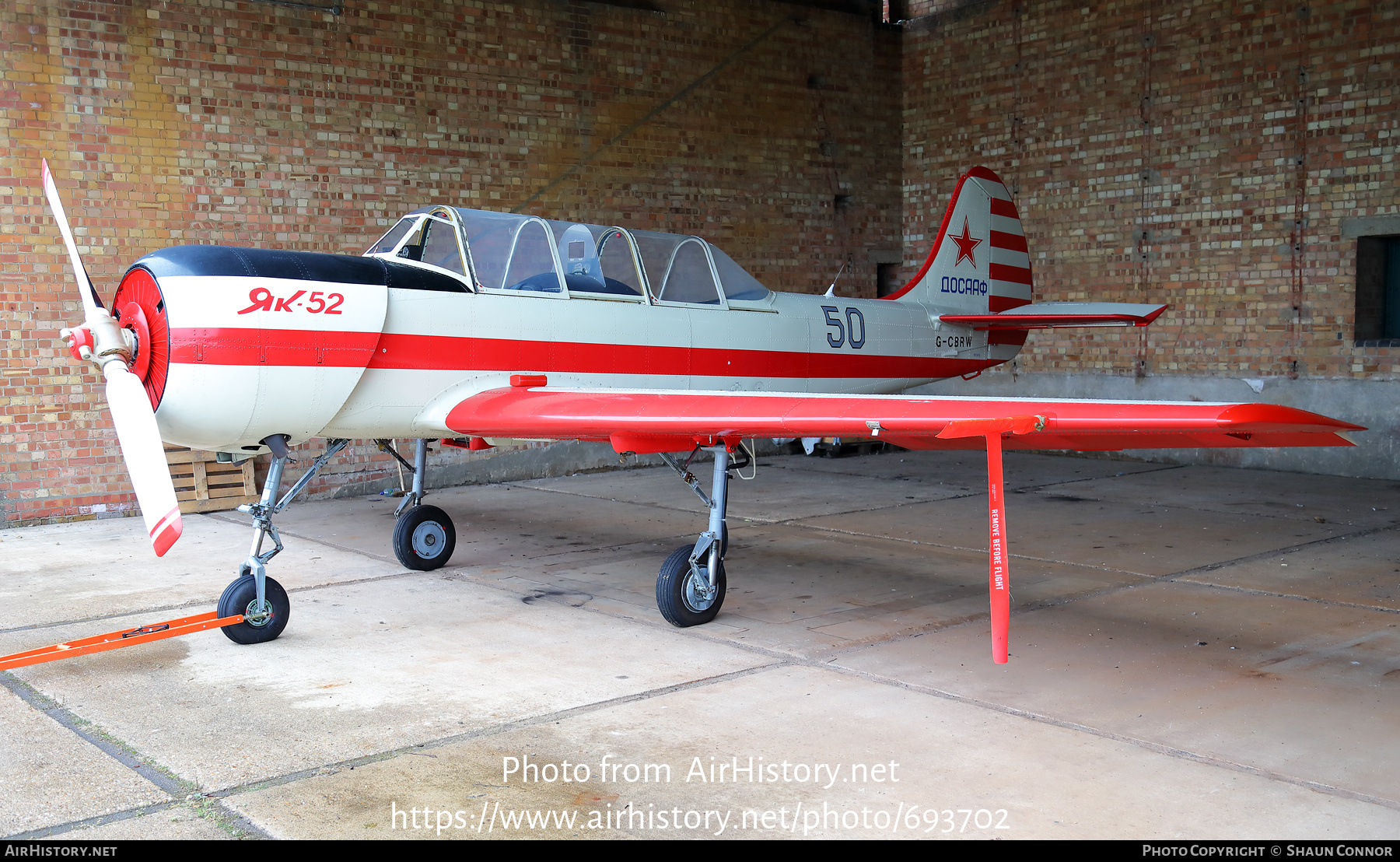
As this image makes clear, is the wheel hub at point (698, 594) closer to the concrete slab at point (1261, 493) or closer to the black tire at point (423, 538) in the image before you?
the black tire at point (423, 538)

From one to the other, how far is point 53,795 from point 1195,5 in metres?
13.4

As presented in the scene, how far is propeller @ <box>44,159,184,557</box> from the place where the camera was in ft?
15.0

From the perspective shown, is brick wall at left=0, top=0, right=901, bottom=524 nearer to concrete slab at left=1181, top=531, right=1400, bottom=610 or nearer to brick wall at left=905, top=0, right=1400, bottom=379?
brick wall at left=905, top=0, right=1400, bottom=379

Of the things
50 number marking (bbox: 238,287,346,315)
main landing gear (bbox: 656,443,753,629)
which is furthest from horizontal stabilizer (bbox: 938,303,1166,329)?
50 number marking (bbox: 238,287,346,315)

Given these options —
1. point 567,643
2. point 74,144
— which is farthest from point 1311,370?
point 74,144

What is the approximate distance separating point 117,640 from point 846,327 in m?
5.50

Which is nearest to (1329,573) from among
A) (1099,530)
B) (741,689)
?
(1099,530)

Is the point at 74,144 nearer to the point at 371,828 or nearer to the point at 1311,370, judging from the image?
the point at 371,828

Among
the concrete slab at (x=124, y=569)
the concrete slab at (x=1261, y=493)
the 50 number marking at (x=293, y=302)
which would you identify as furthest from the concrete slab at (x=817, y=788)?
the concrete slab at (x=1261, y=493)

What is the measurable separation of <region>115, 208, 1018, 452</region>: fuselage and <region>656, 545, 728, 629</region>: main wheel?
61.8 inches

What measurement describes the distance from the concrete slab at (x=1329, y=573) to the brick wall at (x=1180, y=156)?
458cm

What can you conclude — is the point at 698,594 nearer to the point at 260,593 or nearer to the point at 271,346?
the point at 260,593

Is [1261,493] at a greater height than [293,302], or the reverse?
[293,302]

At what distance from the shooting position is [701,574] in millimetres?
5914
